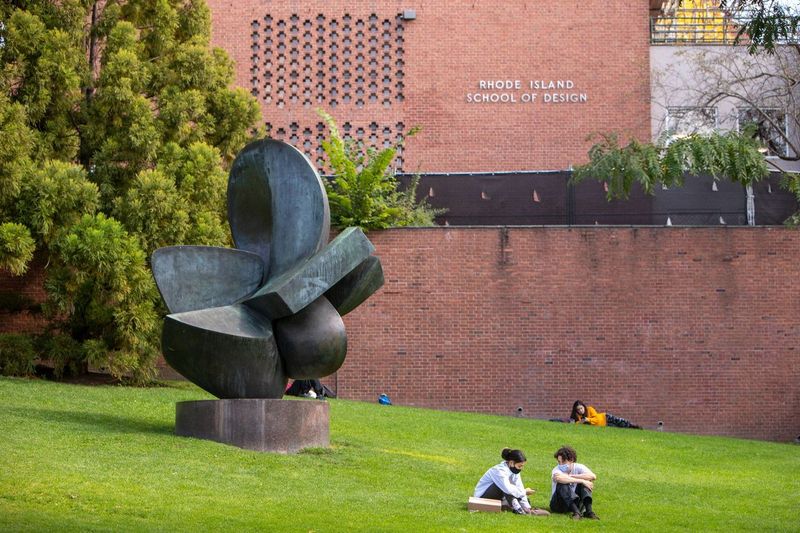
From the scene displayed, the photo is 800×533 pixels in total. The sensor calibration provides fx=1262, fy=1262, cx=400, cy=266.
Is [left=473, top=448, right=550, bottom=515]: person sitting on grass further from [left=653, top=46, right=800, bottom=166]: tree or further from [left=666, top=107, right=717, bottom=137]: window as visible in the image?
[left=653, top=46, right=800, bottom=166]: tree

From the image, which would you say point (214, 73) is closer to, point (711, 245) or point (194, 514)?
point (711, 245)

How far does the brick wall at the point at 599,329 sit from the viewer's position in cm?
2464

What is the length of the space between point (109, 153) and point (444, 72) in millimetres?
11265

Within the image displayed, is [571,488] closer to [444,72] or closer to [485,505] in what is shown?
[485,505]

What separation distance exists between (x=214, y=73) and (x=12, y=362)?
648cm

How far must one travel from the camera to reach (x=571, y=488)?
1228 centimetres

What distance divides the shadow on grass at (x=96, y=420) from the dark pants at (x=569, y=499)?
4972mm

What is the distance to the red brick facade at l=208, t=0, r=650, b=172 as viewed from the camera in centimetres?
3144

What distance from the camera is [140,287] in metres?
21.1

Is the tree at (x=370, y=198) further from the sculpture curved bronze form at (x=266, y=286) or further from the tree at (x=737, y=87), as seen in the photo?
the sculpture curved bronze form at (x=266, y=286)

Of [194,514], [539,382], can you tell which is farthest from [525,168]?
[194,514]

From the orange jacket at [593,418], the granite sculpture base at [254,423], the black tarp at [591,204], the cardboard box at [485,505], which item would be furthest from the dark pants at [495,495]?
the black tarp at [591,204]

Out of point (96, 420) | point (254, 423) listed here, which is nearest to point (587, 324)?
point (254, 423)

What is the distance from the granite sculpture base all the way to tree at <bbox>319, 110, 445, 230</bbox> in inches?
407
